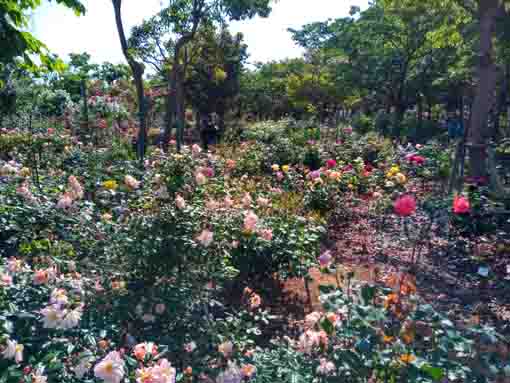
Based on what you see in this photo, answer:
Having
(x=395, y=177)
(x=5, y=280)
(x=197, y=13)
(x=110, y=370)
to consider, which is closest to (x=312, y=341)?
(x=110, y=370)

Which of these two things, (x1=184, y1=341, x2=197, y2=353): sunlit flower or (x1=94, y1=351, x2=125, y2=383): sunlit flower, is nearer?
(x1=94, y1=351, x2=125, y2=383): sunlit flower

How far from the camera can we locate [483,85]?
594 cm

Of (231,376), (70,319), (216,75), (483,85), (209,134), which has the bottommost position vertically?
(231,376)

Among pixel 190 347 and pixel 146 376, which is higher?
pixel 146 376

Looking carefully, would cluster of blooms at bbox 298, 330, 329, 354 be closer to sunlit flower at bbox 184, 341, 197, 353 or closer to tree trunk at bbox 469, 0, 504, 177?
sunlit flower at bbox 184, 341, 197, 353

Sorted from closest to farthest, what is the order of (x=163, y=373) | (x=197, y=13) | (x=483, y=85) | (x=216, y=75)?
1. (x=163, y=373)
2. (x=483, y=85)
3. (x=197, y=13)
4. (x=216, y=75)

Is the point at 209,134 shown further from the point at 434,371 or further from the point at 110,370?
the point at 434,371

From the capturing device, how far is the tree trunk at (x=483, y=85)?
5.77 metres

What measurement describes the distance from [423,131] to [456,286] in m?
17.8

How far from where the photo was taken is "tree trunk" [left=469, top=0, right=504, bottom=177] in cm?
577

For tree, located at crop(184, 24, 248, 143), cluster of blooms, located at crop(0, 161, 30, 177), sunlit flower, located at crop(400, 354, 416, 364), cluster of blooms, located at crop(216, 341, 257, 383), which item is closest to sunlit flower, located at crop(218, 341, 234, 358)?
cluster of blooms, located at crop(216, 341, 257, 383)

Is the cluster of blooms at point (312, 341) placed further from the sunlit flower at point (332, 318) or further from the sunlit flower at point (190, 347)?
the sunlit flower at point (190, 347)

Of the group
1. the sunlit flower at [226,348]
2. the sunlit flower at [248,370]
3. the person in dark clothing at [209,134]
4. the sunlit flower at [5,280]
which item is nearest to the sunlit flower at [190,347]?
the sunlit flower at [226,348]

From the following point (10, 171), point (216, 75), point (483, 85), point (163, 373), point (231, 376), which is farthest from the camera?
point (216, 75)
